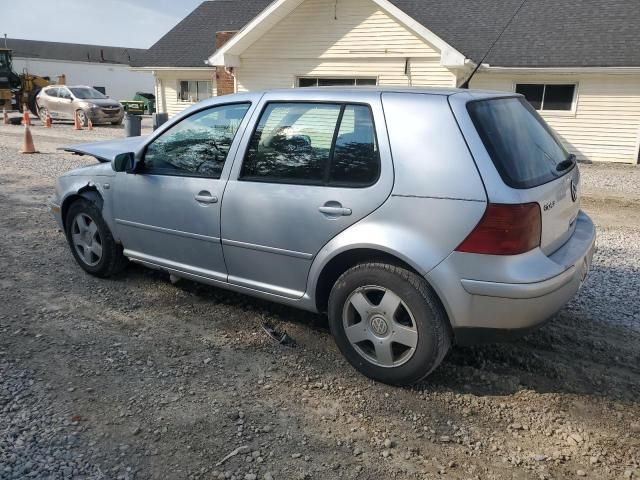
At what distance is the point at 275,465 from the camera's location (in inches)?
104

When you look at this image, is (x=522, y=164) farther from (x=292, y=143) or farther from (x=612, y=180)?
(x=612, y=180)

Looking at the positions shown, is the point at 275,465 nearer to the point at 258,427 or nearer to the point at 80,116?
the point at 258,427

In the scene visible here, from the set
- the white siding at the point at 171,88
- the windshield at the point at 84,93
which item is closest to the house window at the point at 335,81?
the white siding at the point at 171,88

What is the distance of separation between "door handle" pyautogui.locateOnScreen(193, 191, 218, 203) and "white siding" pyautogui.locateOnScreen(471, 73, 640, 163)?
1372 centimetres

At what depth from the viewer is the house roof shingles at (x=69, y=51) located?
55031 mm

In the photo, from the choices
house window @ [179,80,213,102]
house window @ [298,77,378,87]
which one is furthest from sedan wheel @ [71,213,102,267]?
house window @ [179,80,213,102]

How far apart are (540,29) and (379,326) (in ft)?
52.1

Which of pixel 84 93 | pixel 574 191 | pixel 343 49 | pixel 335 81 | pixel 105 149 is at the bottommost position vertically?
pixel 574 191

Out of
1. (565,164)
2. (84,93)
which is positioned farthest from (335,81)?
(565,164)

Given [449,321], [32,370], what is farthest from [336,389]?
[32,370]

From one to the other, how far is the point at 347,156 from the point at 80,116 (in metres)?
22.5

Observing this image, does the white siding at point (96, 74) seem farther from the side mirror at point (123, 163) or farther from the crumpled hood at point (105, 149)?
the side mirror at point (123, 163)

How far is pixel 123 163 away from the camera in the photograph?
4.22 metres

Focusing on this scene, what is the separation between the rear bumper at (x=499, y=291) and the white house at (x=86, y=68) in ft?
166
